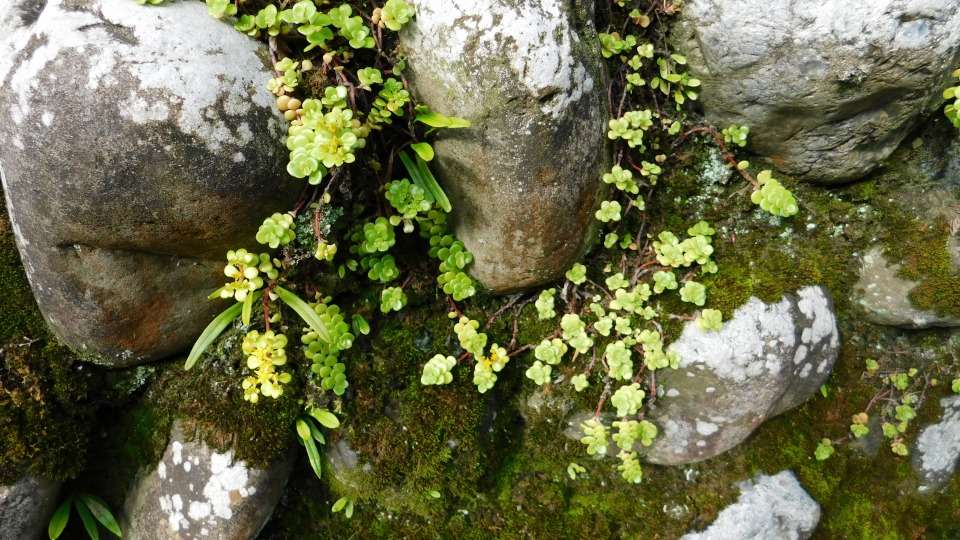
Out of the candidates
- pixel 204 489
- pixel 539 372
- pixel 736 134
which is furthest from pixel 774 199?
pixel 204 489

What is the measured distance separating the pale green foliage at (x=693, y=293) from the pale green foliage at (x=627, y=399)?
1.78 ft

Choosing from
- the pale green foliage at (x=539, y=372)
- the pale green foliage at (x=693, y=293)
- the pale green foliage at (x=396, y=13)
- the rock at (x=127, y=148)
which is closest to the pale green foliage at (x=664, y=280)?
the pale green foliage at (x=693, y=293)

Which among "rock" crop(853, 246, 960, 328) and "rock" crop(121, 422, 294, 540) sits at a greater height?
"rock" crop(853, 246, 960, 328)

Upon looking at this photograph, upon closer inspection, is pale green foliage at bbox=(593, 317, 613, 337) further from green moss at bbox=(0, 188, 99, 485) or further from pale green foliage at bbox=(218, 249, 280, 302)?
green moss at bbox=(0, 188, 99, 485)

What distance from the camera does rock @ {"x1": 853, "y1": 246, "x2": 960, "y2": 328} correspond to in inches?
131

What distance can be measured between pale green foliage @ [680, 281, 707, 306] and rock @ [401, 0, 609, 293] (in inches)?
23.3

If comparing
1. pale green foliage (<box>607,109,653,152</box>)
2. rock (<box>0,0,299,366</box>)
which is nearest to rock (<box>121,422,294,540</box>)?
rock (<box>0,0,299,366</box>)

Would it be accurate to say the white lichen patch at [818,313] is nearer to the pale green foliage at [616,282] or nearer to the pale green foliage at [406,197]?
the pale green foliage at [616,282]

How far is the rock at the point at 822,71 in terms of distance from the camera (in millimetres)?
2510

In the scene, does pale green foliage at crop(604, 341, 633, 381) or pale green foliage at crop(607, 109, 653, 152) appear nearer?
pale green foliage at crop(607, 109, 653, 152)

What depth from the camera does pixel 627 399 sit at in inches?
119

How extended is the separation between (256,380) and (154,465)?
1.04m

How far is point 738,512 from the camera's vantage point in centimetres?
353

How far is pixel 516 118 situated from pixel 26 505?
123 inches
